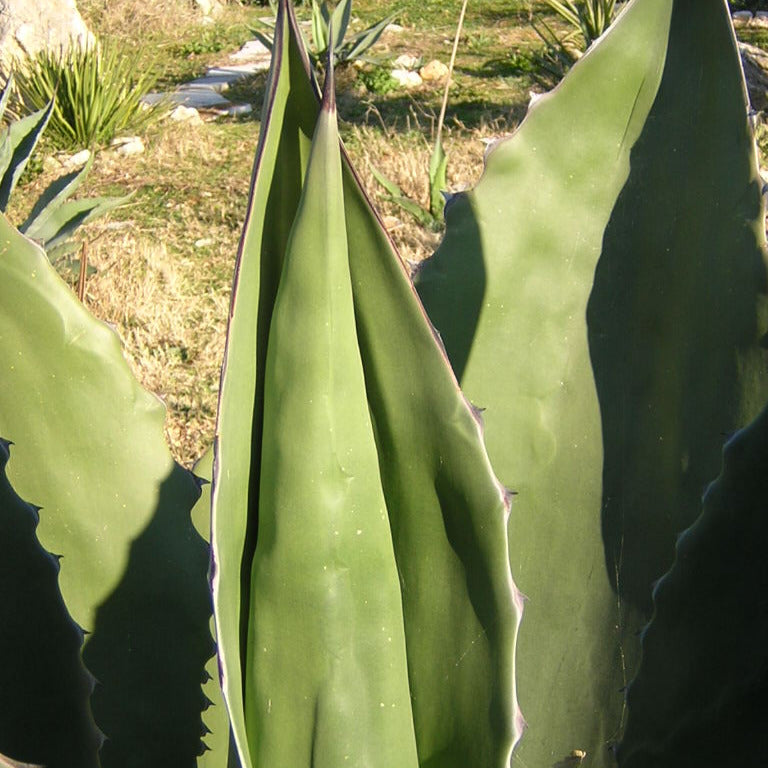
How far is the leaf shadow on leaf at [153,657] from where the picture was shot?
0.82 m

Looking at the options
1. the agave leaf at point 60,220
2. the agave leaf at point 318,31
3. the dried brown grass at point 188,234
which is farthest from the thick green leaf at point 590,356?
the agave leaf at point 318,31

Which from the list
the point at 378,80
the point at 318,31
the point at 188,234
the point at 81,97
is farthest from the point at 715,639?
the point at 378,80

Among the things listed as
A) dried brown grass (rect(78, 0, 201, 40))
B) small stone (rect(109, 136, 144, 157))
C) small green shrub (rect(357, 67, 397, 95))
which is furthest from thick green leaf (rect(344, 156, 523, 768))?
dried brown grass (rect(78, 0, 201, 40))

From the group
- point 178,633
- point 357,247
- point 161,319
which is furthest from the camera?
point 161,319

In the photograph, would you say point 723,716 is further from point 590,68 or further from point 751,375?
point 590,68

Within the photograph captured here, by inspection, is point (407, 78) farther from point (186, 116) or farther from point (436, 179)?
point (436, 179)

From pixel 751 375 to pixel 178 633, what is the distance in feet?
1.58

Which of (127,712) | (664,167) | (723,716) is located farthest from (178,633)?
(664,167)

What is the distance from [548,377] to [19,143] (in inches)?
105

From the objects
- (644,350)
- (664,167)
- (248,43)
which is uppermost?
(664,167)

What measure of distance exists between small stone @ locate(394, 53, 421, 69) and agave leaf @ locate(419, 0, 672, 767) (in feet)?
22.1

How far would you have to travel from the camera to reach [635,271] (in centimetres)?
84

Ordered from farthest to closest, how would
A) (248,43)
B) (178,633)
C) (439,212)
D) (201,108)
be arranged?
(248,43), (201,108), (439,212), (178,633)

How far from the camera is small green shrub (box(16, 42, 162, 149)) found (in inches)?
215
